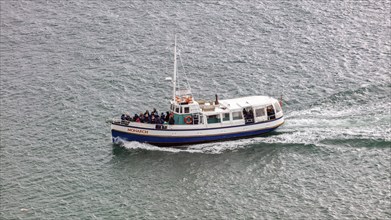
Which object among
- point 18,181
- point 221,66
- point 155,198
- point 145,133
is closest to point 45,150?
point 18,181

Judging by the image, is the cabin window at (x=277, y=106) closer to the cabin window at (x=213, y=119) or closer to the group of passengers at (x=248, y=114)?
the group of passengers at (x=248, y=114)

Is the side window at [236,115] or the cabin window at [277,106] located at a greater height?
the cabin window at [277,106]

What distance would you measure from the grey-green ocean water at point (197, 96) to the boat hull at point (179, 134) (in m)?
1.33

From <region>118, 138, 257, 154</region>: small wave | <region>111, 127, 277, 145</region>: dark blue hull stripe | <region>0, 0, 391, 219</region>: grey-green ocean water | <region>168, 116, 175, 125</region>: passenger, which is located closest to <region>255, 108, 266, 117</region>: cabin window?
<region>111, 127, 277, 145</region>: dark blue hull stripe

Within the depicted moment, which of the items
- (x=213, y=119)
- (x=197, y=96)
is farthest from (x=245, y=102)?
(x=197, y=96)

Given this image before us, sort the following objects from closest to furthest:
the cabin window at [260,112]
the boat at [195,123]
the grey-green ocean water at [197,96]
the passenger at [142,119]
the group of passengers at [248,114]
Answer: the grey-green ocean water at [197,96] → the boat at [195,123] → the passenger at [142,119] → the group of passengers at [248,114] → the cabin window at [260,112]

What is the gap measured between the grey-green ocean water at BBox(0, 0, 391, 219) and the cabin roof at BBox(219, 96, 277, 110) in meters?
4.27

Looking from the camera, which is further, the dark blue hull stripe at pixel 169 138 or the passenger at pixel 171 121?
the dark blue hull stripe at pixel 169 138

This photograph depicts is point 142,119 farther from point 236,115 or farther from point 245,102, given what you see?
point 245,102

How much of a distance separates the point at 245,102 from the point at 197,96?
37.9 ft

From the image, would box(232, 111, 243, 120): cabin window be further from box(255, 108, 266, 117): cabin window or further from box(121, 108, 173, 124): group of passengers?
box(121, 108, 173, 124): group of passengers

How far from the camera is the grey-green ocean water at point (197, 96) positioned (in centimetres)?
7344

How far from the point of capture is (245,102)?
87188 millimetres

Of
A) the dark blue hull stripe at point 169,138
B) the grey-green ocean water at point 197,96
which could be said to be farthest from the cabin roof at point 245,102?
the grey-green ocean water at point 197,96
